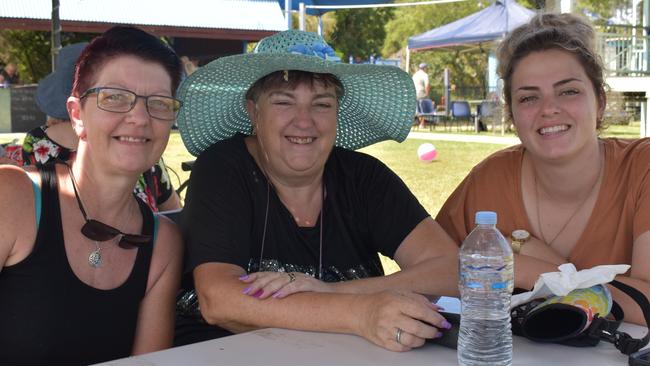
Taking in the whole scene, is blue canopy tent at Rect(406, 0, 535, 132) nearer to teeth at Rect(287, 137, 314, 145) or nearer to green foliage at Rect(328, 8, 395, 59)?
teeth at Rect(287, 137, 314, 145)

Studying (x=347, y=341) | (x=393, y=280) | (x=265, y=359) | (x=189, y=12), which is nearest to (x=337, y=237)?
(x=393, y=280)

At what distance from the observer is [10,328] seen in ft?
6.52

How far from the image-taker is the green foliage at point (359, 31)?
136 ft

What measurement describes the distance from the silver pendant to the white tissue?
47.3 inches

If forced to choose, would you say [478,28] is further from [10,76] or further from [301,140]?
[301,140]

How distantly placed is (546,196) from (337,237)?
2.69ft

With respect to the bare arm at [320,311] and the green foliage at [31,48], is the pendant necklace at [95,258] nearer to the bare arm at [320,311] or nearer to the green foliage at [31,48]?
the bare arm at [320,311]

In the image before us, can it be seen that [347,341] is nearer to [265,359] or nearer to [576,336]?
[265,359]

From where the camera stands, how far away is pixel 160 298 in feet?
7.39

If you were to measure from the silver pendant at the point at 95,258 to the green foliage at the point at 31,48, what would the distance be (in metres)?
24.6

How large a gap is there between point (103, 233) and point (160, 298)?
0.29 metres

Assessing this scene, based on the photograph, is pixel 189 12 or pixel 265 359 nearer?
pixel 265 359

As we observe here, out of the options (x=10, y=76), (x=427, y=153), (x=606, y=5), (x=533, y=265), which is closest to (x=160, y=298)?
(x=533, y=265)

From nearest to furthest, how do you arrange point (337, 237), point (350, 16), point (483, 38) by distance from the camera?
point (337, 237), point (483, 38), point (350, 16)
